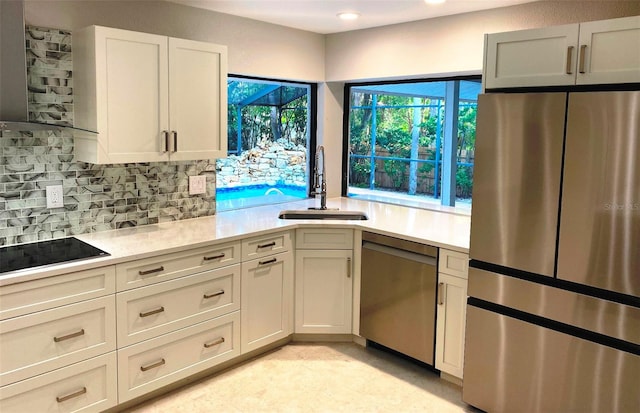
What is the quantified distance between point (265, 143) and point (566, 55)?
2480 millimetres

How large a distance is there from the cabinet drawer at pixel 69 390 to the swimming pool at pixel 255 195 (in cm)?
153

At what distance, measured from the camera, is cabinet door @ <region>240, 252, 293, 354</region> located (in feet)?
10.4

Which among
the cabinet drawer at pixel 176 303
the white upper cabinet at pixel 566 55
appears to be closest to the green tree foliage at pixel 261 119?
the cabinet drawer at pixel 176 303

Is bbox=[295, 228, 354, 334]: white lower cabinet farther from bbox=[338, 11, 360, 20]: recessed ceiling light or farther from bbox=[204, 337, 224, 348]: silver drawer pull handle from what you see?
bbox=[338, 11, 360, 20]: recessed ceiling light

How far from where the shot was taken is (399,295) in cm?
317

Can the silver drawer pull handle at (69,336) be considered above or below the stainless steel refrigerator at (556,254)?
below

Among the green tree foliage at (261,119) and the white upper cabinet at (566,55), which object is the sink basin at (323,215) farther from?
the white upper cabinet at (566,55)

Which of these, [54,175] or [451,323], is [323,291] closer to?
[451,323]

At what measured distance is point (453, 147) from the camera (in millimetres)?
3865

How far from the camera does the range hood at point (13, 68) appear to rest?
235 cm

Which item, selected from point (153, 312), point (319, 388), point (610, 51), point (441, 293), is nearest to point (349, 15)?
point (610, 51)

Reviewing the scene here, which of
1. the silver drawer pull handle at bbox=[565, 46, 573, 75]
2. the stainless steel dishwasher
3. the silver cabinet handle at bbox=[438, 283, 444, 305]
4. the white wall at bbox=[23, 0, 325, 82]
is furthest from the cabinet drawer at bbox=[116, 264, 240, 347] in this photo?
the silver drawer pull handle at bbox=[565, 46, 573, 75]

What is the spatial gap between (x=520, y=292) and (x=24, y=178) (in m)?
2.59

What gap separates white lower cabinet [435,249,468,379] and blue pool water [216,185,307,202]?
5.87 ft
